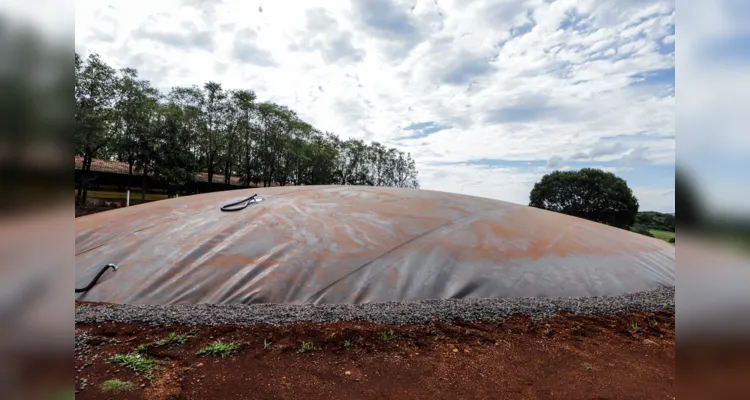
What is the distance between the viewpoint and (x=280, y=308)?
4285 mm

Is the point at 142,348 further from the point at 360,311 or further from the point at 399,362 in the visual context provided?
the point at 399,362

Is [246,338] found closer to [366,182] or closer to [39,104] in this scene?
[39,104]

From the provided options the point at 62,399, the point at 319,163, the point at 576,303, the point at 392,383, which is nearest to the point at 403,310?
the point at 392,383

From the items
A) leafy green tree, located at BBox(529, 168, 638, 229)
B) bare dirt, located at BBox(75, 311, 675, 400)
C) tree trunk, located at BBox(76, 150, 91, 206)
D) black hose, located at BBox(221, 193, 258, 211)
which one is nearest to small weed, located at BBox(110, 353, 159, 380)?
bare dirt, located at BBox(75, 311, 675, 400)

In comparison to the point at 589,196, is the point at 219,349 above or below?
below

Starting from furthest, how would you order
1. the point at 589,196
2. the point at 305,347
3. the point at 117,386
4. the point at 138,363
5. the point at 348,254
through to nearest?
1. the point at 589,196
2. the point at 348,254
3. the point at 305,347
4. the point at 138,363
5. the point at 117,386

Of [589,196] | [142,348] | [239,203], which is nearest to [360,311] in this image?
[142,348]

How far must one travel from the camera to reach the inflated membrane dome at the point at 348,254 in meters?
4.79

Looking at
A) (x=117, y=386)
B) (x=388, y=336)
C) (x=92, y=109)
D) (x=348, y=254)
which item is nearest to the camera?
(x=117, y=386)

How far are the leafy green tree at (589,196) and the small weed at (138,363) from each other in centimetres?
2953

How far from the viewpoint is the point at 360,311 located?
4.27 metres

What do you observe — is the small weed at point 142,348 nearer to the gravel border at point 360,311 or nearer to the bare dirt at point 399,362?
the bare dirt at point 399,362

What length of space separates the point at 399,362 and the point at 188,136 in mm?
25514

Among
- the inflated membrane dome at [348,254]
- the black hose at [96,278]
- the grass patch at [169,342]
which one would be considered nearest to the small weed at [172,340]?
the grass patch at [169,342]
